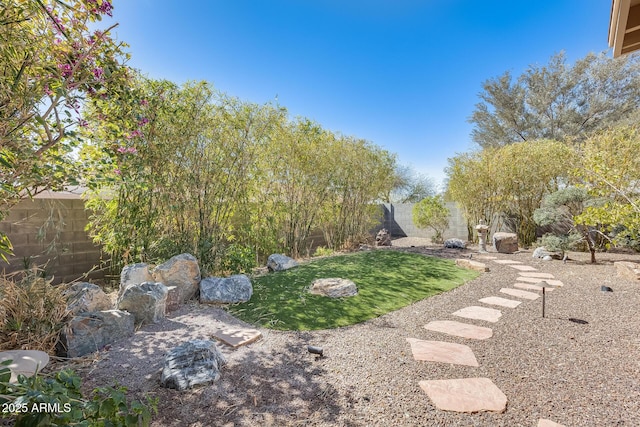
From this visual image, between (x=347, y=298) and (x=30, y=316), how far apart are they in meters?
2.53

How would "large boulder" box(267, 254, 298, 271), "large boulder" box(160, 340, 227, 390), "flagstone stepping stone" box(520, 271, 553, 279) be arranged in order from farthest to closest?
"large boulder" box(267, 254, 298, 271)
"flagstone stepping stone" box(520, 271, 553, 279)
"large boulder" box(160, 340, 227, 390)

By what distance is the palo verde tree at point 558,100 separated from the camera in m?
11.0

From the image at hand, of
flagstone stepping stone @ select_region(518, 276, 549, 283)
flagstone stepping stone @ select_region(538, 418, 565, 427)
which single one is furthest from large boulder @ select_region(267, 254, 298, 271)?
flagstone stepping stone @ select_region(538, 418, 565, 427)

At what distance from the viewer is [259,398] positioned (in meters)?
1.52

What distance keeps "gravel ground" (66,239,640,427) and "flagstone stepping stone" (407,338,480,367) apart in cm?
6

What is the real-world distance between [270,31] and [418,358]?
5.65 meters

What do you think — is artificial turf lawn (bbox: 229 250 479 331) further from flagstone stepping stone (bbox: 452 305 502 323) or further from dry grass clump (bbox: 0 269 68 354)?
dry grass clump (bbox: 0 269 68 354)

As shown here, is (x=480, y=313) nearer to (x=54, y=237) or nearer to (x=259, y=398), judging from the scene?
(x=259, y=398)

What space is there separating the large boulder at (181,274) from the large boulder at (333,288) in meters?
1.28

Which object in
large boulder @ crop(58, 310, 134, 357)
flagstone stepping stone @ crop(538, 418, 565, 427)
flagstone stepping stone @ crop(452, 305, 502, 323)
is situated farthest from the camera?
flagstone stepping stone @ crop(452, 305, 502, 323)

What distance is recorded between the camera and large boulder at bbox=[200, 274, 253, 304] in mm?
3014

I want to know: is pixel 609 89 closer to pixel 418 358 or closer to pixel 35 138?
pixel 418 358

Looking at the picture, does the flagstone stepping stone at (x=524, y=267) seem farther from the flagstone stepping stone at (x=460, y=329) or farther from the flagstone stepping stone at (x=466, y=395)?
the flagstone stepping stone at (x=466, y=395)

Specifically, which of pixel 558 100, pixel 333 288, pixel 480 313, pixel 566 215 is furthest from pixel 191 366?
pixel 558 100
